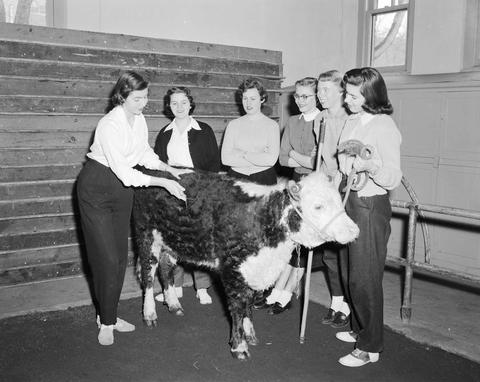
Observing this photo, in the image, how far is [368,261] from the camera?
3508 mm

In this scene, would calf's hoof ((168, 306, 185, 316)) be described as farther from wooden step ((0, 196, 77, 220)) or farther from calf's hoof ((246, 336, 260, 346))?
wooden step ((0, 196, 77, 220))

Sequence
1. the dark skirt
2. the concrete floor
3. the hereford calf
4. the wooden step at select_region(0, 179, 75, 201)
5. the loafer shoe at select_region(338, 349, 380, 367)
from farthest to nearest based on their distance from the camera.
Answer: the wooden step at select_region(0, 179, 75, 201) < the dark skirt < the concrete floor < the loafer shoe at select_region(338, 349, 380, 367) < the hereford calf

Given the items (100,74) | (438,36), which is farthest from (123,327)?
(438,36)

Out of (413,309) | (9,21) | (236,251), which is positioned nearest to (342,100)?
(236,251)

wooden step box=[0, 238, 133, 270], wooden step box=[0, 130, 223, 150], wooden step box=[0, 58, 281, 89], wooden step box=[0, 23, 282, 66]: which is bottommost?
wooden step box=[0, 238, 133, 270]

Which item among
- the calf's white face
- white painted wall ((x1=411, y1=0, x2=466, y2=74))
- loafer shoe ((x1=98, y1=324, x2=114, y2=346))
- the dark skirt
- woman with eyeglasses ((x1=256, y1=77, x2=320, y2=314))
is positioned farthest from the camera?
white painted wall ((x1=411, y1=0, x2=466, y2=74))

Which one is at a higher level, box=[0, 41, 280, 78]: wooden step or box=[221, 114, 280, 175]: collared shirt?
box=[0, 41, 280, 78]: wooden step

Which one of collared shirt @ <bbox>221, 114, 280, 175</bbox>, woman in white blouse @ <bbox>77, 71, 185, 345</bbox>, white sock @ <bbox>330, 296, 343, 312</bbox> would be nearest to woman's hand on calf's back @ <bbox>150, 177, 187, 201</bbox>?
woman in white blouse @ <bbox>77, 71, 185, 345</bbox>

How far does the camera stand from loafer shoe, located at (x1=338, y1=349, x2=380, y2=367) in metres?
3.69

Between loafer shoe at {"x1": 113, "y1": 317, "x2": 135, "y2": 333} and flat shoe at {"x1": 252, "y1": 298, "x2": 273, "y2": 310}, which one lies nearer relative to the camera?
loafer shoe at {"x1": 113, "y1": 317, "x2": 135, "y2": 333}

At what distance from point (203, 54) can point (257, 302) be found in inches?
127

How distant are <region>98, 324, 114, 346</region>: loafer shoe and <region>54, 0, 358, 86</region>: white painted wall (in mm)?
3407

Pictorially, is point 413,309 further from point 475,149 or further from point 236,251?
point 236,251

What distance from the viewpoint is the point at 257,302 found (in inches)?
194
